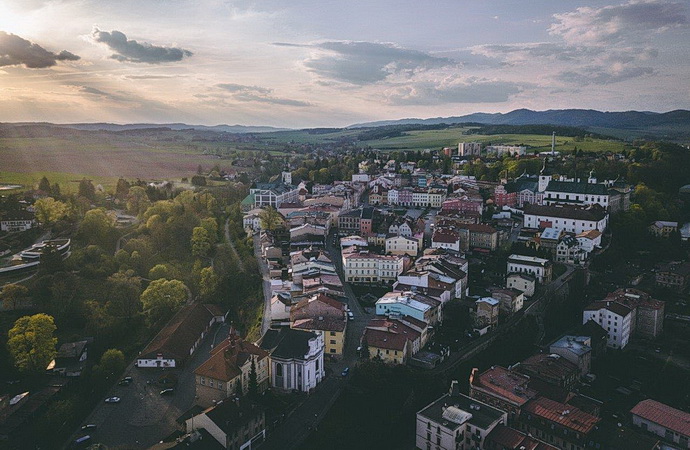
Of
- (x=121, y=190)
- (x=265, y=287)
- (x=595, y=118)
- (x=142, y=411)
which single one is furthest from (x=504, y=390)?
(x=595, y=118)

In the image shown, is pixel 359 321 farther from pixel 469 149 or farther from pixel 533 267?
pixel 469 149

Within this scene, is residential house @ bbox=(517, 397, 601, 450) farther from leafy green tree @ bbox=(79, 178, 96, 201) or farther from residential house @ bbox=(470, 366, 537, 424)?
leafy green tree @ bbox=(79, 178, 96, 201)

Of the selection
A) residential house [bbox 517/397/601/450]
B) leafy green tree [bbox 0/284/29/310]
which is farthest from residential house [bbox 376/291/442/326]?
leafy green tree [bbox 0/284/29/310]

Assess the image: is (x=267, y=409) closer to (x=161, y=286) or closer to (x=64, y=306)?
(x=161, y=286)

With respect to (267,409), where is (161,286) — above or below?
above

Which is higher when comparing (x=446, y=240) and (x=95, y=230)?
(x=95, y=230)

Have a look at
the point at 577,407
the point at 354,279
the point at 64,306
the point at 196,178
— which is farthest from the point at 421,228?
the point at 196,178
